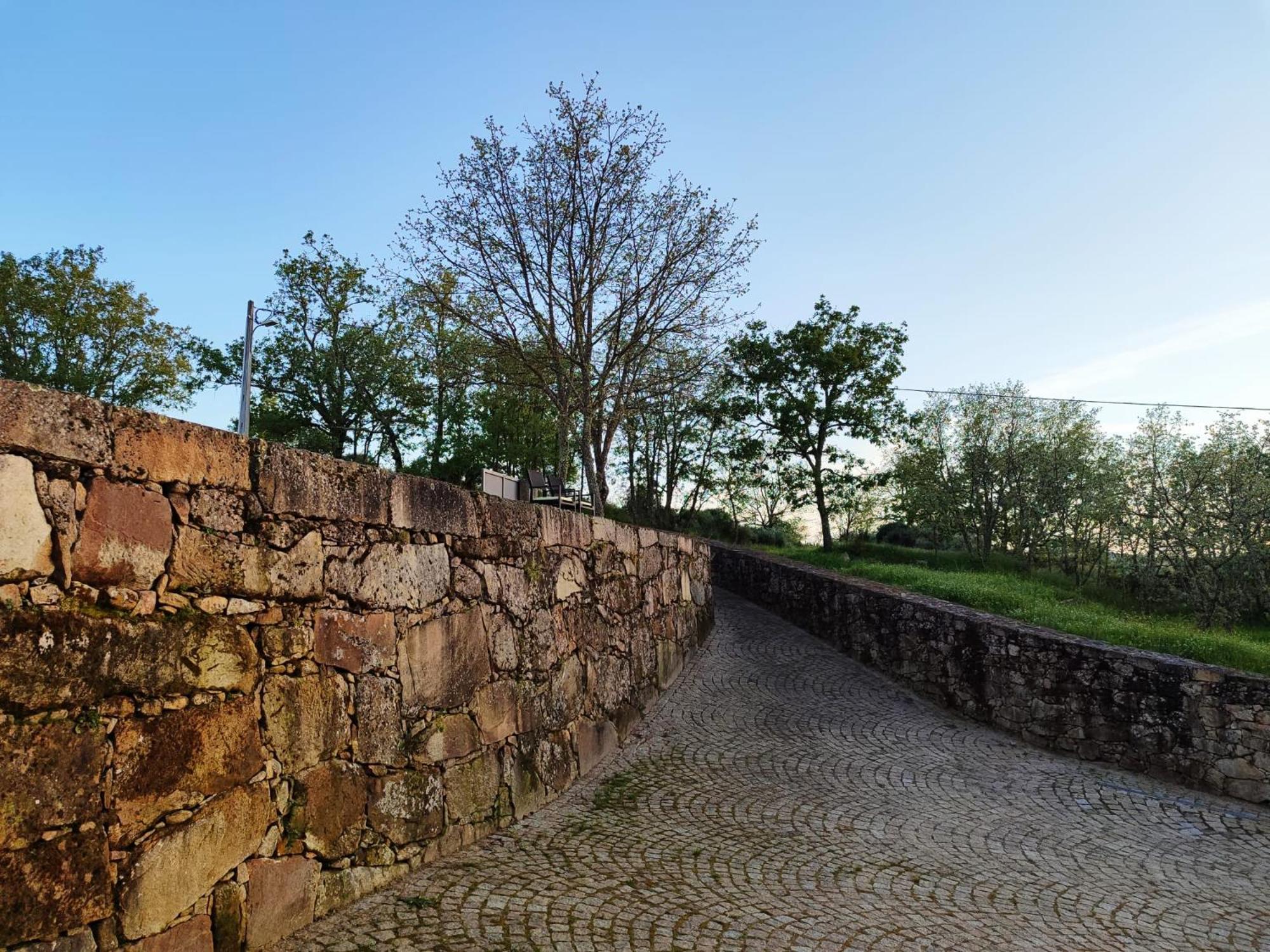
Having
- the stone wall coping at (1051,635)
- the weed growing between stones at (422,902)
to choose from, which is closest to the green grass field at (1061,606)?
the stone wall coping at (1051,635)

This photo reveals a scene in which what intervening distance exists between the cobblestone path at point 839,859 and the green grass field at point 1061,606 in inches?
78.6

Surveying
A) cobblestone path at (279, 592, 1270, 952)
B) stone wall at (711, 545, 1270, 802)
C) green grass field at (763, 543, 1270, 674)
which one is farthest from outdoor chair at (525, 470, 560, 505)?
green grass field at (763, 543, 1270, 674)

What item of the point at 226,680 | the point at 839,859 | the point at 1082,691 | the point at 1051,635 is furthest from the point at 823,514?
the point at 226,680

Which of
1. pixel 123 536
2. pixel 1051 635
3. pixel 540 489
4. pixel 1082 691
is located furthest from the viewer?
pixel 540 489

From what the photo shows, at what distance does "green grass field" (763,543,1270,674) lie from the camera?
832 centimetres

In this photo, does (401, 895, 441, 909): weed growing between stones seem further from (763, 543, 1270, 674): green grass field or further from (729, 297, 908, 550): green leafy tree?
(729, 297, 908, 550): green leafy tree

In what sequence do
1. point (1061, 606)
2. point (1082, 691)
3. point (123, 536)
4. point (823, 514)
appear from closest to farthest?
point (123, 536) < point (1082, 691) < point (1061, 606) < point (823, 514)

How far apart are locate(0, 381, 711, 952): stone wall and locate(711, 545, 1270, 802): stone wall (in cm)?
564

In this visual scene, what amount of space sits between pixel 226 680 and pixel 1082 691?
777cm

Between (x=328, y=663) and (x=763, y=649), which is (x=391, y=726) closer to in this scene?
(x=328, y=663)

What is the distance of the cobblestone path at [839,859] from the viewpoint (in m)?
3.81

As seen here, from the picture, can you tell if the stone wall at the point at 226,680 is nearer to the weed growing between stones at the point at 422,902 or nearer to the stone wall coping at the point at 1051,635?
the weed growing between stones at the point at 422,902

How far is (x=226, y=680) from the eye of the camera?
10.1ft

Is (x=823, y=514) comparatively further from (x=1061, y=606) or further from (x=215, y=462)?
(x=215, y=462)
